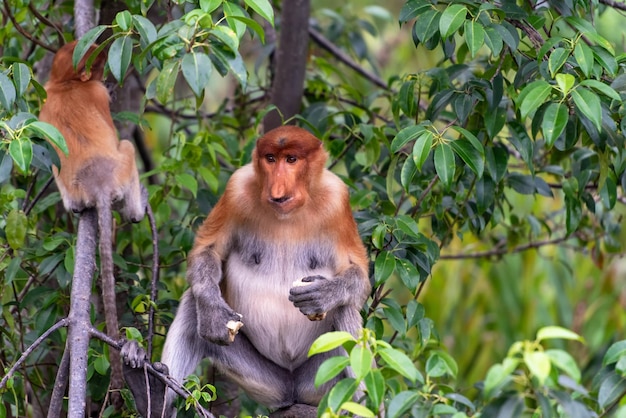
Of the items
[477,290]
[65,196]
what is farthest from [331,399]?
[477,290]

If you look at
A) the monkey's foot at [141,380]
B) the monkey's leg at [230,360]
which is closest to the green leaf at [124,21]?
the monkey's foot at [141,380]

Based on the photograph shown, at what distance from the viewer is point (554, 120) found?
2492 millimetres

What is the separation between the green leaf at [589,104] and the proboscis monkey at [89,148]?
1.62 meters

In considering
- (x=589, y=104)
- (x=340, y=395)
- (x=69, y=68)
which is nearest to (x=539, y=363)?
(x=340, y=395)

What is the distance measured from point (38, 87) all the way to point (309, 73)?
1.84 meters

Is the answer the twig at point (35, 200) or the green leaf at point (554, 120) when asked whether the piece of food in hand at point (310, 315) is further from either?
the twig at point (35, 200)

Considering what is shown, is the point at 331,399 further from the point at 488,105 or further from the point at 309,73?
the point at 309,73

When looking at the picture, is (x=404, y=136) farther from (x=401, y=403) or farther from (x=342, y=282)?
(x=401, y=403)

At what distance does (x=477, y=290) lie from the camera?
6.44 m

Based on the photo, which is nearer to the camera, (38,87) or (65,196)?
(38,87)

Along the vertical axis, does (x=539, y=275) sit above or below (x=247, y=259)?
below

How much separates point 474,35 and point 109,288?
4.54ft

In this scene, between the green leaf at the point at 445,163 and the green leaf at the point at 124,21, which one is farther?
the green leaf at the point at 445,163

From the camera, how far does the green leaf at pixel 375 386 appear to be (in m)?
1.88
